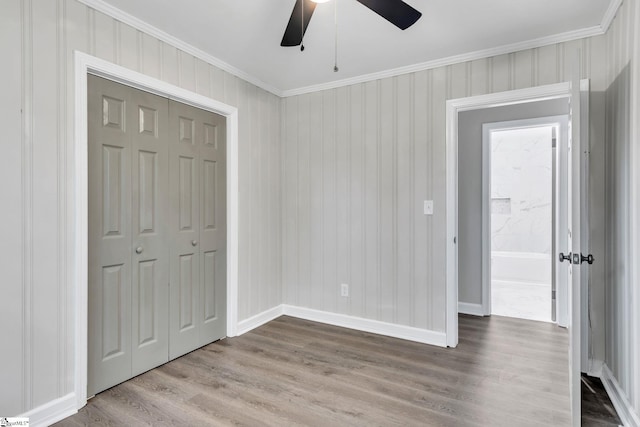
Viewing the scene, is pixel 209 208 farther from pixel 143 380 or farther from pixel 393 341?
pixel 393 341

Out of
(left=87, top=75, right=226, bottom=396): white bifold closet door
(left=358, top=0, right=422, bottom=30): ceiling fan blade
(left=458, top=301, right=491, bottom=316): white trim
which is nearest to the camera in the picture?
(left=358, top=0, right=422, bottom=30): ceiling fan blade

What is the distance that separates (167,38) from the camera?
2531mm

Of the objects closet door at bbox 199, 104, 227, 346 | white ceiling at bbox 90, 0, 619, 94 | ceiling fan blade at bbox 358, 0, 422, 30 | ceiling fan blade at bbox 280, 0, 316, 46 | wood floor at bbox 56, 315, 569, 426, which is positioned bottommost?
wood floor at bbox 56, 315, 569, 426

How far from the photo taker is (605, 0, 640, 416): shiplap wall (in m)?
1.85

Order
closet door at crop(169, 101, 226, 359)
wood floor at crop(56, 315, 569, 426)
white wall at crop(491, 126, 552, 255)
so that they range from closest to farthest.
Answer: wood floor at crop(56, 315, 569, 426) → closet door at crop(169, 101, 226, 359) → white wall at crop(491, 126, 552, 255)

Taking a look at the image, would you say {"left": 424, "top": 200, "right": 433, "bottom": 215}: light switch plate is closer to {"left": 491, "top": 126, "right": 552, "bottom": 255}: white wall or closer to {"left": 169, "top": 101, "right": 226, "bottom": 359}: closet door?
{"left": 169, "top": 101, "right": 226, "bottom": 359}: closet door

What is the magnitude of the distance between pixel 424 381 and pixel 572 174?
1.60 metres

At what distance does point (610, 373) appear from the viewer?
2.27m

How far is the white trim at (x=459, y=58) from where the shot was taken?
8.11ft

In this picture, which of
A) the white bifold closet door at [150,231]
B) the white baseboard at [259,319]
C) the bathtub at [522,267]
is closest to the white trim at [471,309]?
the white baseboard at [259,319]

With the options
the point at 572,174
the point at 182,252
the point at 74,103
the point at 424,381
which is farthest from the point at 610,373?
the point at 74,103

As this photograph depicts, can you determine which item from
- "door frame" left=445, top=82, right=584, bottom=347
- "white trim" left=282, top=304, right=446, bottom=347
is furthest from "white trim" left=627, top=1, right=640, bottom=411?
"white trim" left=282, top=304, right=446, bottom=347

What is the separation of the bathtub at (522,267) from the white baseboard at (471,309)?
2.28 meters

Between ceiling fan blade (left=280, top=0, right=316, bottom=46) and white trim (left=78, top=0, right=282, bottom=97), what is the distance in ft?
3.40
